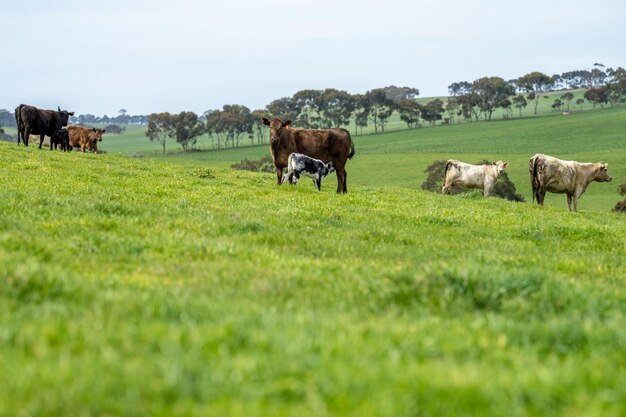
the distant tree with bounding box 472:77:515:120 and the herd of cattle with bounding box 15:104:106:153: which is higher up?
the distant tree with bounding box 472:77:515:120

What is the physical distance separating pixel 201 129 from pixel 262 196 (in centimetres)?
12723

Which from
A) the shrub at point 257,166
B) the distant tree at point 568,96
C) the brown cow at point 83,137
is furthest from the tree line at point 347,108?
the brown cow at point 83,137

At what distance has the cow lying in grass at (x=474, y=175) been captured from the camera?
38375mm

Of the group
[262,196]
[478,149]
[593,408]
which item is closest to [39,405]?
[593,408]

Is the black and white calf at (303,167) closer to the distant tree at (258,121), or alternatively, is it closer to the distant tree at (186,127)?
the distant tree at (186,127)

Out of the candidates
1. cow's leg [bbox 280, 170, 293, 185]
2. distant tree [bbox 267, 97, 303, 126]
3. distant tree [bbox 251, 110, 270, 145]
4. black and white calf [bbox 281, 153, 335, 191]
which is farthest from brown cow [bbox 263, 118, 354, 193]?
distant tree [bbox 267, 97, 303, 126]

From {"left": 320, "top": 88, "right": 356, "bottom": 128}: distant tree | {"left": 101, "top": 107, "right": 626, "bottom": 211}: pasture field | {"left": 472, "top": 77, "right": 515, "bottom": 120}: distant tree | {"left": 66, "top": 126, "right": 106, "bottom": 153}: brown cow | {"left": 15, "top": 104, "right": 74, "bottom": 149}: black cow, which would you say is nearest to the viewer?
{"left": 15, "top": 104, "right": 74, "bottom": 149}: black cow

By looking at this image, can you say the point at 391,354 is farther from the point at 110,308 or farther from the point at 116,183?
the point at 116,183

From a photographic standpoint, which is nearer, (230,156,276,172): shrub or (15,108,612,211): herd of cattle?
(15,108,612,211): herd of cattle

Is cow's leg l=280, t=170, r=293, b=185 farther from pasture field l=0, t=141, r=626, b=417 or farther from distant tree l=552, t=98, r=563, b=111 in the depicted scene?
distant tree l=552, t=98, r=563, b=111

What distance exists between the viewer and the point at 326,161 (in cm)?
2569

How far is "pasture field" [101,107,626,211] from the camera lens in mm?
77438

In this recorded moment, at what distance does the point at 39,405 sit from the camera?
11.7ft

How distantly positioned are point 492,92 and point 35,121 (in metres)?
140
